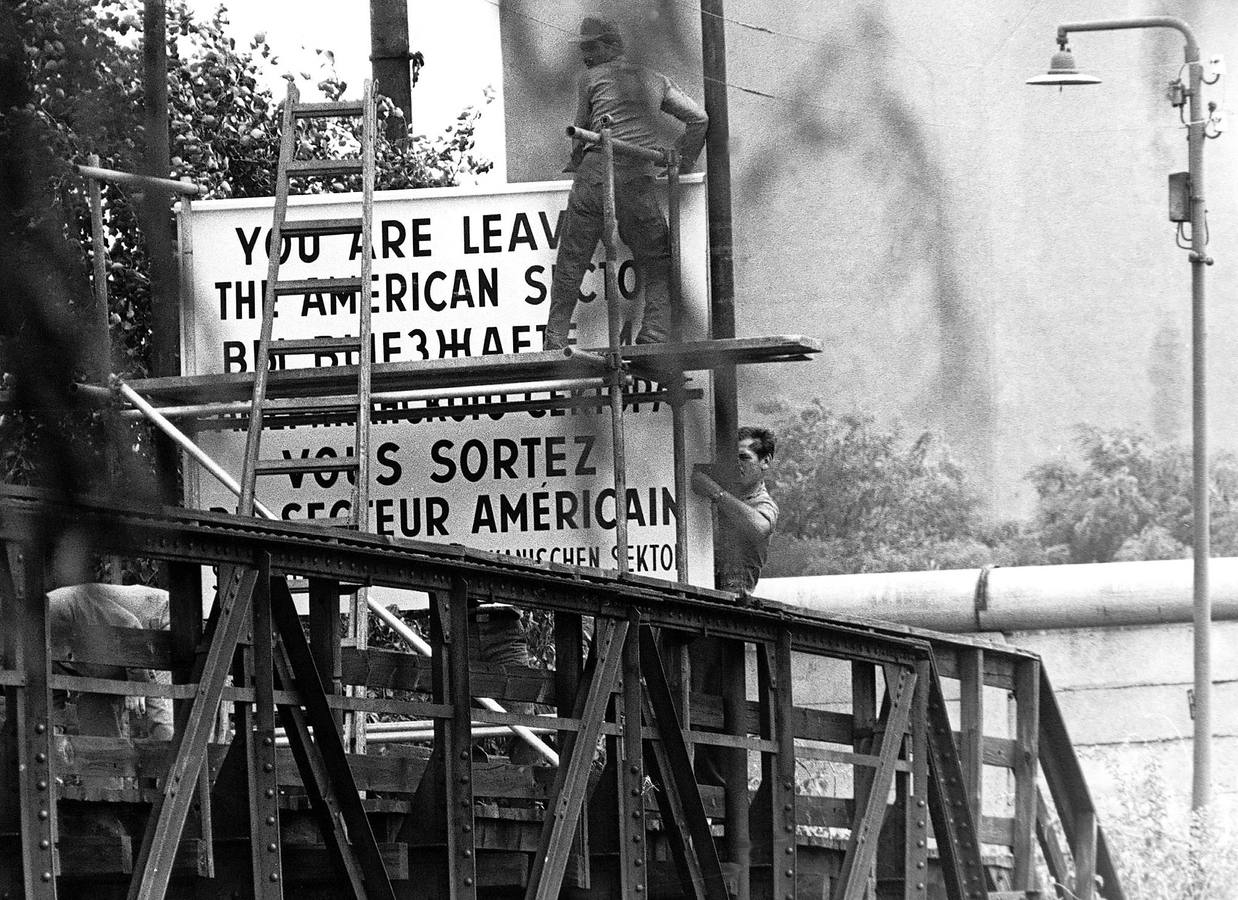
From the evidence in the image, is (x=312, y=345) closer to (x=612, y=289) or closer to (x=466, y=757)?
(x=466, y=757)

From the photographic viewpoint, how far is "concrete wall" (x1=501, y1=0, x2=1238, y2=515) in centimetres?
111

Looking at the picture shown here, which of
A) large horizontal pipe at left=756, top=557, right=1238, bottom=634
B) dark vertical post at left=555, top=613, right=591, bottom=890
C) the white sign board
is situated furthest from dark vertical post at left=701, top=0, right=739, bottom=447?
large horizontal pipe at left=756, top=557, right=1238, bottom=634

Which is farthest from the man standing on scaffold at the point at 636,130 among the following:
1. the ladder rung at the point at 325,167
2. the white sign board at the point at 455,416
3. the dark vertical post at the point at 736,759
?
the white sign board at the point at 455,416

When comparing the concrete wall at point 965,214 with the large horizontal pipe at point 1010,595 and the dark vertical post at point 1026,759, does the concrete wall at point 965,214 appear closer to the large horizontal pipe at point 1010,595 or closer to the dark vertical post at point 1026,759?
the dark vertical post at point 1026,759

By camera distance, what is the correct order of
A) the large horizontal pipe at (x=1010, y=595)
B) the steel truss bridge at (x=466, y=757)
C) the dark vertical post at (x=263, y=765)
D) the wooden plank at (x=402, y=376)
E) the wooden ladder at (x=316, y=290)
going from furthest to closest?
the large horizontal pipe at (x=1010, y=595)
the wooden plank at (x=402, y=376)
the wooden ladder at (x=316, y=290)
the dark vertical post at (x=263, y=765)
the steel truss bridge at (x=466, y=757)

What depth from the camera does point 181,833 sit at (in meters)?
4.41

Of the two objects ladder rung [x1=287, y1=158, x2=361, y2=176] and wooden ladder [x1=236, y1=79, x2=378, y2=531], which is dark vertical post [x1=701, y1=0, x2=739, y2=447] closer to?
wooden ladder [x1=236, y1=79, x2=378, y2=531]

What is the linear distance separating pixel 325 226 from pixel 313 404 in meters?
0.80

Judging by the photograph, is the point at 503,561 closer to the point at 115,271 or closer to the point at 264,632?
the point at 264,632

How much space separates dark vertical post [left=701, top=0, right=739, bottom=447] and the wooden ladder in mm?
6625

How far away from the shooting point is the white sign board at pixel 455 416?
9555 mm

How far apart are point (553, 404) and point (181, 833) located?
5.35 meters

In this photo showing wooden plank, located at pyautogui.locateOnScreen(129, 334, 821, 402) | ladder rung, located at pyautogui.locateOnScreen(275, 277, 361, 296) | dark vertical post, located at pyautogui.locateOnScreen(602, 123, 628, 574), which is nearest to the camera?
dark vertical post, located at pyautogui.locateOnScreen(602, 123, 628, 574)

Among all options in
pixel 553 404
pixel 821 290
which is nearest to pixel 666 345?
pixel 821 290
